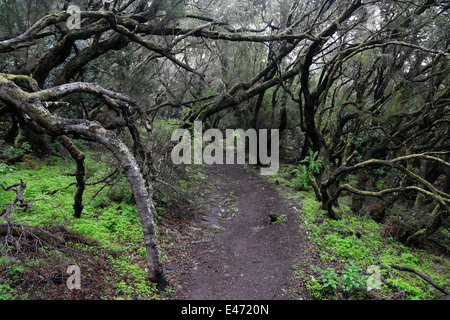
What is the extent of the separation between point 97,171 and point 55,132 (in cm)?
508

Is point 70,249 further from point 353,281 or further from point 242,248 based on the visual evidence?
point 353,281

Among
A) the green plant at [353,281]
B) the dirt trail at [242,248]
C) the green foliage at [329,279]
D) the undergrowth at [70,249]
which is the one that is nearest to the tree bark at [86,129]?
the undergrowth at [70,249]

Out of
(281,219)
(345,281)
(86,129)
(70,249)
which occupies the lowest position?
(345,281)

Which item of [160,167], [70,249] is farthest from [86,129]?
[160,167]

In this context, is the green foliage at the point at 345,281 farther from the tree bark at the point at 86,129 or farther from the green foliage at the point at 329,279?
the tree bark at the point at 86,129

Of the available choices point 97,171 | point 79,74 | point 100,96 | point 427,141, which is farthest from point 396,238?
point 79,74

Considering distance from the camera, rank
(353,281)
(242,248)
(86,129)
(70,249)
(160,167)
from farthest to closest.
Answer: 1. (160,167)
2. (242,248)
3. (353,281)
4. (70,249)
5. (86,129)

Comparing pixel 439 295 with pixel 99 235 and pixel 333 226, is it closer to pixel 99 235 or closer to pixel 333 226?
pixel 333 226

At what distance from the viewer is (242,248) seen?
19.9 feet

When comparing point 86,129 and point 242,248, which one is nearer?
point 86,129

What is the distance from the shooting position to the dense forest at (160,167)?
3.64 m

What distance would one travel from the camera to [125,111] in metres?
4.67

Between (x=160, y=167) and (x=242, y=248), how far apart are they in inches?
125

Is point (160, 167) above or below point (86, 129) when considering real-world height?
below
